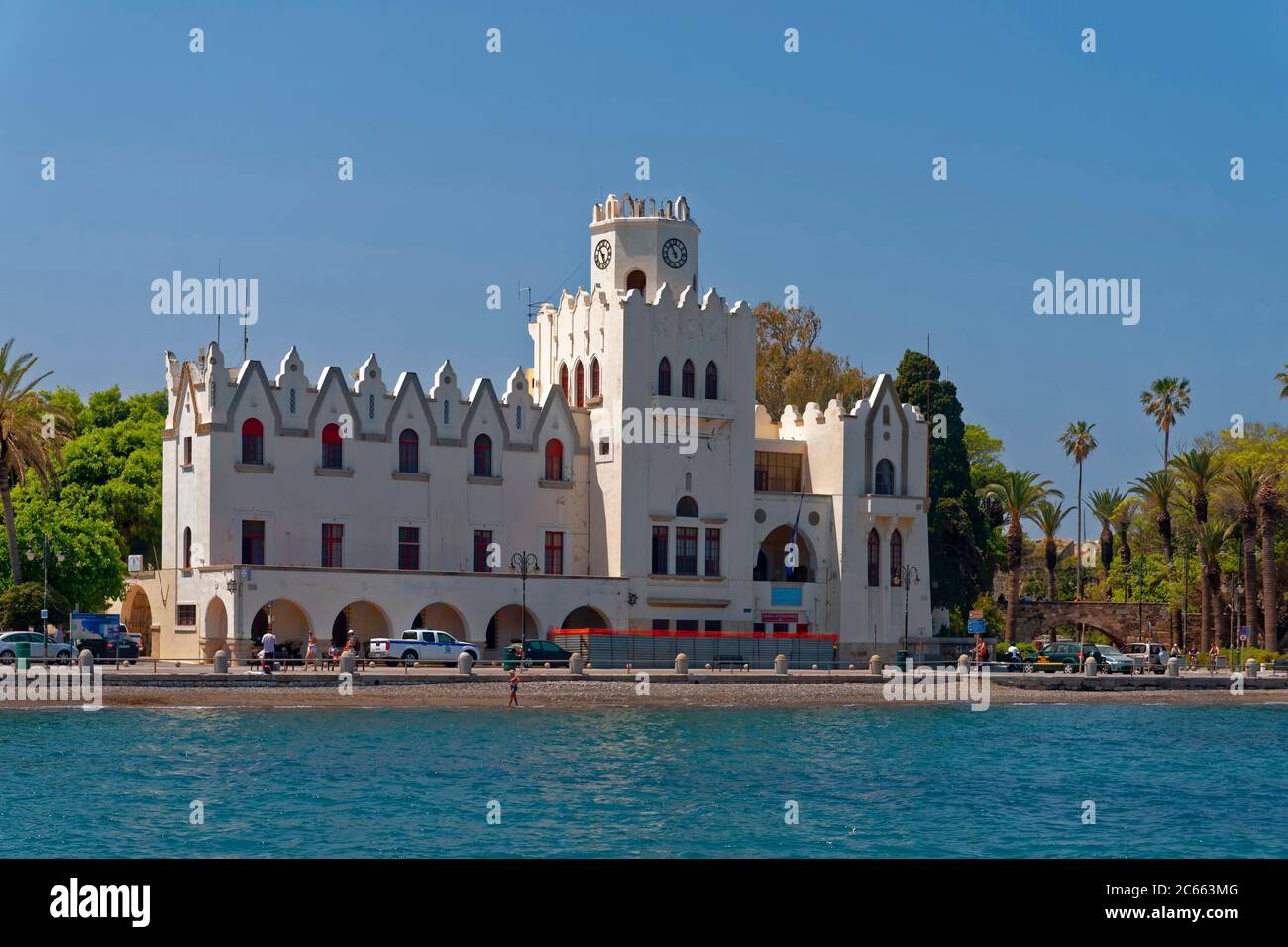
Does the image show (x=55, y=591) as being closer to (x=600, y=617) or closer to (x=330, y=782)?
(x=600, y=617)

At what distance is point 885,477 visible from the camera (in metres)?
77.0

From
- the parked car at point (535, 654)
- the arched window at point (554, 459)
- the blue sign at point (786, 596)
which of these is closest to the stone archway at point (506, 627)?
the arched window at point (554, 459)

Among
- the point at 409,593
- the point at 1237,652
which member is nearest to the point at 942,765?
the point at 409,593

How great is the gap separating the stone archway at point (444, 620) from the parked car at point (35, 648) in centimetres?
1441

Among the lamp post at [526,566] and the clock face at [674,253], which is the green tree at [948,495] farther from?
the lamp post at [526,566]

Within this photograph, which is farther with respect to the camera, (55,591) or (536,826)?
(55,591)

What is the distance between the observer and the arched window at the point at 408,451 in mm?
68875

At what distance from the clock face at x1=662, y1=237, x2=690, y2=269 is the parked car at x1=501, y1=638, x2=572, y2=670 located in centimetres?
1877

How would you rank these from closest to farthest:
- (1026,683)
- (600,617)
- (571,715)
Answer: (571,715) → (1026,683) → (600,617)

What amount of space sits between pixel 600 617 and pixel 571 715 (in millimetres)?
17605

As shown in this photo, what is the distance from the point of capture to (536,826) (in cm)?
3216

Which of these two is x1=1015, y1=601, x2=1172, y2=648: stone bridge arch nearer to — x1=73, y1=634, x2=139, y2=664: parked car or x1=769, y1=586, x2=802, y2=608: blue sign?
x1=769, y1=586, x2=802, y2=608: blue sign

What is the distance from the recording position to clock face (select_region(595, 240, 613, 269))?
75.1 m
